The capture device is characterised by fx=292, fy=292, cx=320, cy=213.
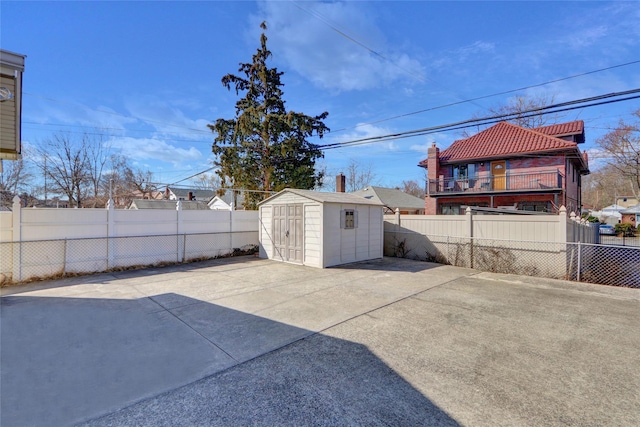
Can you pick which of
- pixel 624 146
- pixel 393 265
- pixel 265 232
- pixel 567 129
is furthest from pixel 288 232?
pixel 624 146

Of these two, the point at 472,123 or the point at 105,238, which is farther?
the point at 105,238

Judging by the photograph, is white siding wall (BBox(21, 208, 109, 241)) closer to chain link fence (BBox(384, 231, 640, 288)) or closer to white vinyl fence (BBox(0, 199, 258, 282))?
white vinyl fence (BBox(0, 199, 258, 282))

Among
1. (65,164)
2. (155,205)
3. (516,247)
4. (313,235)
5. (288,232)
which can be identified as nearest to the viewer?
(516,247)

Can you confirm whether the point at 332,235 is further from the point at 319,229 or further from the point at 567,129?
the point at 567,129

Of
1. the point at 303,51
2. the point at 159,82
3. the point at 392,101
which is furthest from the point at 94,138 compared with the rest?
the point at 392,101

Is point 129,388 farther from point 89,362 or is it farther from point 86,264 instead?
point 86,264

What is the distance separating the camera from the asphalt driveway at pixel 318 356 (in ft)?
7.98

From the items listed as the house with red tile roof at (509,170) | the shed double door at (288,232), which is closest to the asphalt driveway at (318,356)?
the shed double door at (288,232)

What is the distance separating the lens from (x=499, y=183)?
1784 cm

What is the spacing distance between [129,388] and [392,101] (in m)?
13.2

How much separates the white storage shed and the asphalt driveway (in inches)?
117

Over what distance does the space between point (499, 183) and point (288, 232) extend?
14.6 m

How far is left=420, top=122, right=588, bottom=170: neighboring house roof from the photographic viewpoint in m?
16.4

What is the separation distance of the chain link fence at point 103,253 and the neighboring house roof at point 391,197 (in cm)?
1473
